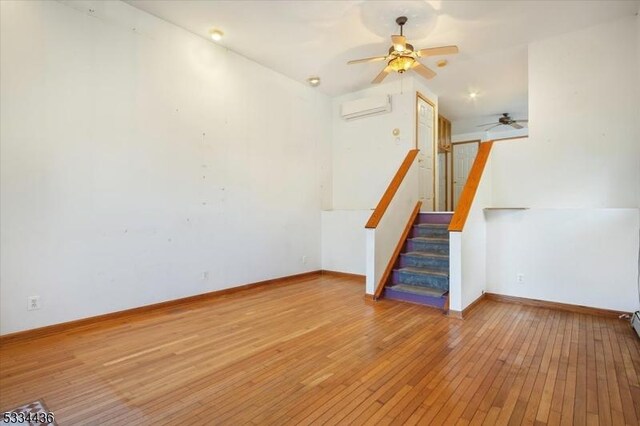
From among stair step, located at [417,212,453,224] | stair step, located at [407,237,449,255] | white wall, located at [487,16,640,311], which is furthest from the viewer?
stair step, located at [417,212,453,224]

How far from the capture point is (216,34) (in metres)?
4.39

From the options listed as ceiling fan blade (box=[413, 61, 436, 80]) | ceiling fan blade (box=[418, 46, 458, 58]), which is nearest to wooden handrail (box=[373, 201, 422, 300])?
ceiling fan blade (box=[413, 61, 436, 80])

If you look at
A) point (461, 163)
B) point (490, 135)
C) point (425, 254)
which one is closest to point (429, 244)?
point (425, 254)

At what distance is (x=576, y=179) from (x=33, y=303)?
6.52 metres

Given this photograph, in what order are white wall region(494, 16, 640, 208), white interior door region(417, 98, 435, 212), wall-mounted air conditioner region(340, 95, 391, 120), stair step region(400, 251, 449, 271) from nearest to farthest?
1. white wall region(494, 16, 640, 208)
2. stair step region(400, 251, 449, 271)
3. wall-mounted air conditioner region(340, 95, 391, 120)
4. white interior door region(417, 98, 435, 212)

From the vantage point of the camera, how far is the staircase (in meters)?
4.25

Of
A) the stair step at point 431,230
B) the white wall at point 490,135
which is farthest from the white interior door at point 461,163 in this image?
the stair step at point 431,230

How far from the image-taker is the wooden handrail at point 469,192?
3805 millimetres

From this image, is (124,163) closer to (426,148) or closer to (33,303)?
(33,303)

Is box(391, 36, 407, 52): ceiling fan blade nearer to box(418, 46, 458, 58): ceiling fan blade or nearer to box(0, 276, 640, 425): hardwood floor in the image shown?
box(418, 46, 458, 58): ceiling fan blade

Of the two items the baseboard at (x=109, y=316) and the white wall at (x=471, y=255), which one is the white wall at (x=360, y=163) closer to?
the baseboard at (x=109, y=316)

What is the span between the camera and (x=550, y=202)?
14.7ft

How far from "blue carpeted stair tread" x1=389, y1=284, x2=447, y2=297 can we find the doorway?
1971 mm

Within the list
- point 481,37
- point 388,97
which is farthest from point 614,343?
point 388,97
